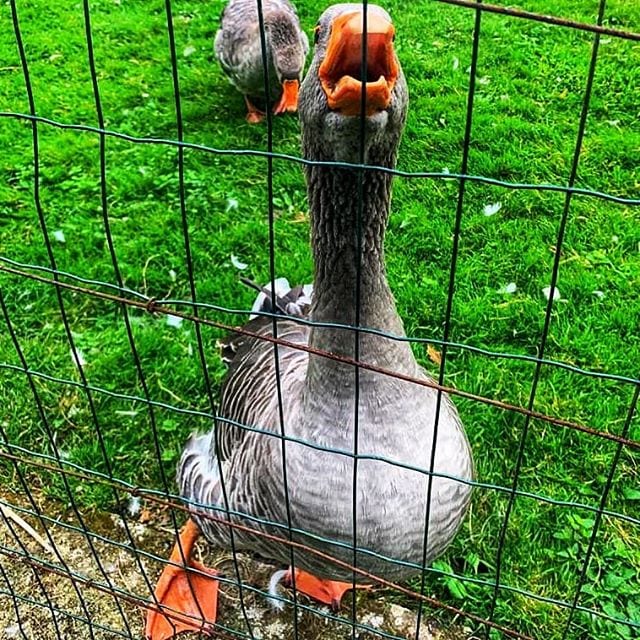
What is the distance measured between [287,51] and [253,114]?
47 cm

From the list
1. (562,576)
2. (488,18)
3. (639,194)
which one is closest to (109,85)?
(488,18)

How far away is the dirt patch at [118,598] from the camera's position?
2.50 metres

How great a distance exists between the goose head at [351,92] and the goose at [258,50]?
11.1ft

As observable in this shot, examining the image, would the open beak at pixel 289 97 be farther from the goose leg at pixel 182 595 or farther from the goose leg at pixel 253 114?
the goose leg at pixel 182 595

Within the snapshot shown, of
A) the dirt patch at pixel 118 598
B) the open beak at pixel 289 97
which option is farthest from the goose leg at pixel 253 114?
the dirt patch at pixel 118 598

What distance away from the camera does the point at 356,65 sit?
1429 mm

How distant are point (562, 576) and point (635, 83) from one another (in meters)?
3.72

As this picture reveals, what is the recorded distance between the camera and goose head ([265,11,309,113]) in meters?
5.14

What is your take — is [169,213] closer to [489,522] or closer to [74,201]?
[74,201]

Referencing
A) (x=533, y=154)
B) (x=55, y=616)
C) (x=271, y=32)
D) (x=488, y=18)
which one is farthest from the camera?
(x=488, y=18)

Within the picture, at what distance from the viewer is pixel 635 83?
515 centimetres

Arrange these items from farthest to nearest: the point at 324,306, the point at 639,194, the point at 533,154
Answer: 1. the point at 533,154
2. the point at 639,194
3. the point at 324,306

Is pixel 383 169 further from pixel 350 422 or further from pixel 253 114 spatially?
pixel 253 114

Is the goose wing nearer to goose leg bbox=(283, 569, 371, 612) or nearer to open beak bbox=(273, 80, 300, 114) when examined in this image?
goose leg bbox=(283, 569, 371, 612)
